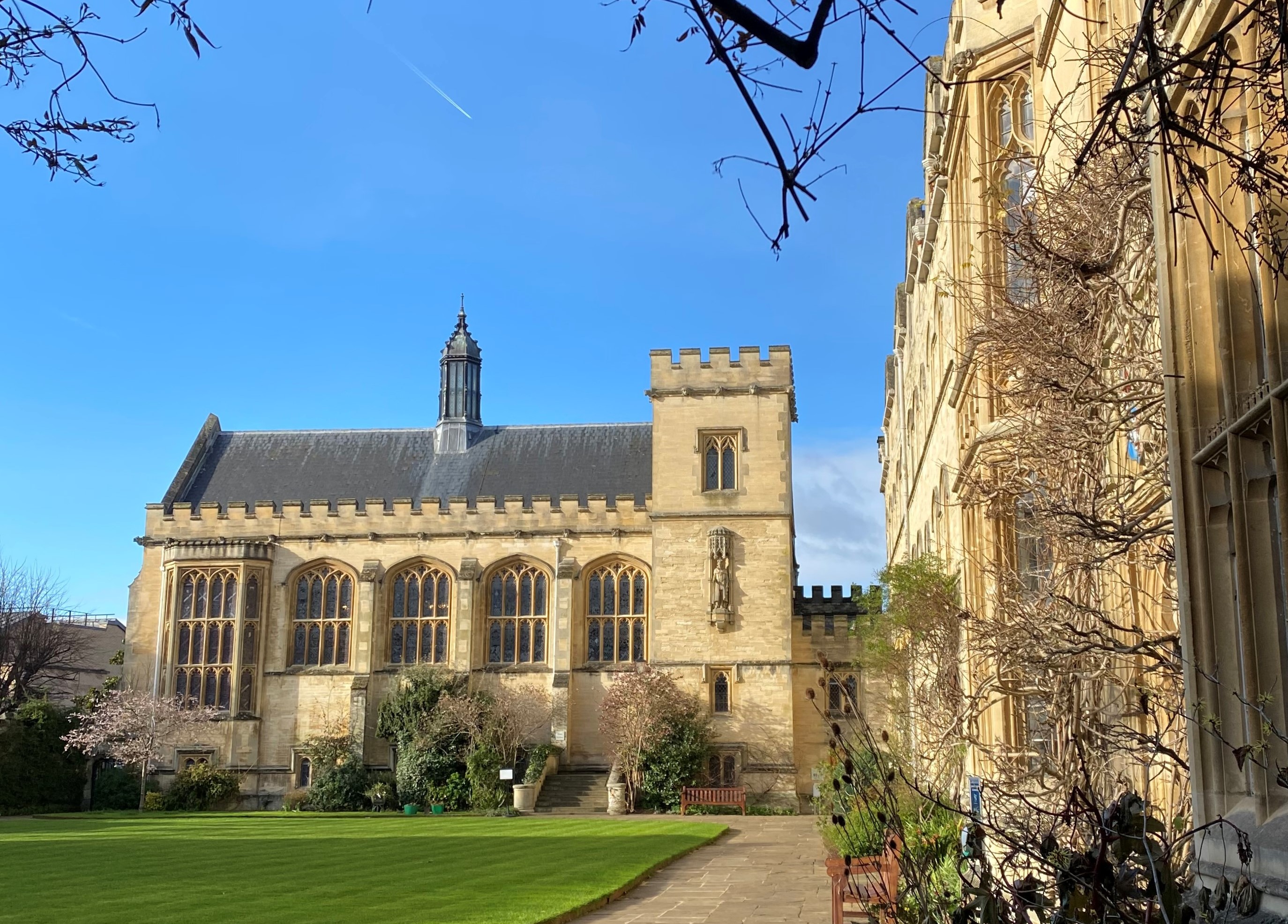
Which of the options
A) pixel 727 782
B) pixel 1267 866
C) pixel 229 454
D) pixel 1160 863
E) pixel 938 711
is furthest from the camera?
pixel 229 454

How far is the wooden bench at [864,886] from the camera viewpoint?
4016 mm

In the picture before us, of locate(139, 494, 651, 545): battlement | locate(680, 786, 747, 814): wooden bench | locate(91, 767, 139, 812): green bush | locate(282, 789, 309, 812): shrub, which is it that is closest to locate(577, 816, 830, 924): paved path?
locate(680, 786, 747, 814): wooden bench

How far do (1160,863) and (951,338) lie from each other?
10.7 metres

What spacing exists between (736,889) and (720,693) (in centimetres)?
1709

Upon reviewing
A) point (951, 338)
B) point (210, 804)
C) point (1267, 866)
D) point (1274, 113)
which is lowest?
point (210, 804)

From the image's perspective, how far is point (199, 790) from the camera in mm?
29984

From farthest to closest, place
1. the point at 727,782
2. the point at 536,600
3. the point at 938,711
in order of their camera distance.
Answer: the point at 536,600
the point at 727,782
the point at 938,711

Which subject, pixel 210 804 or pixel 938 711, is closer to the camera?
pixel 938 711

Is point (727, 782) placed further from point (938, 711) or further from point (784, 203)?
point (784, 203)

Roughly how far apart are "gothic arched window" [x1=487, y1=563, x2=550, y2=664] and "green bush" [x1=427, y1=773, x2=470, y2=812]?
366cm

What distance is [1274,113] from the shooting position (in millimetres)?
3008

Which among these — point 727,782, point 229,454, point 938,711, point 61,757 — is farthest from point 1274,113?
point 229,454

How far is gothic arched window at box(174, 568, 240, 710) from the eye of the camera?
3181cm

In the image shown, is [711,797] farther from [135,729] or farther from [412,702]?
[135,729]
